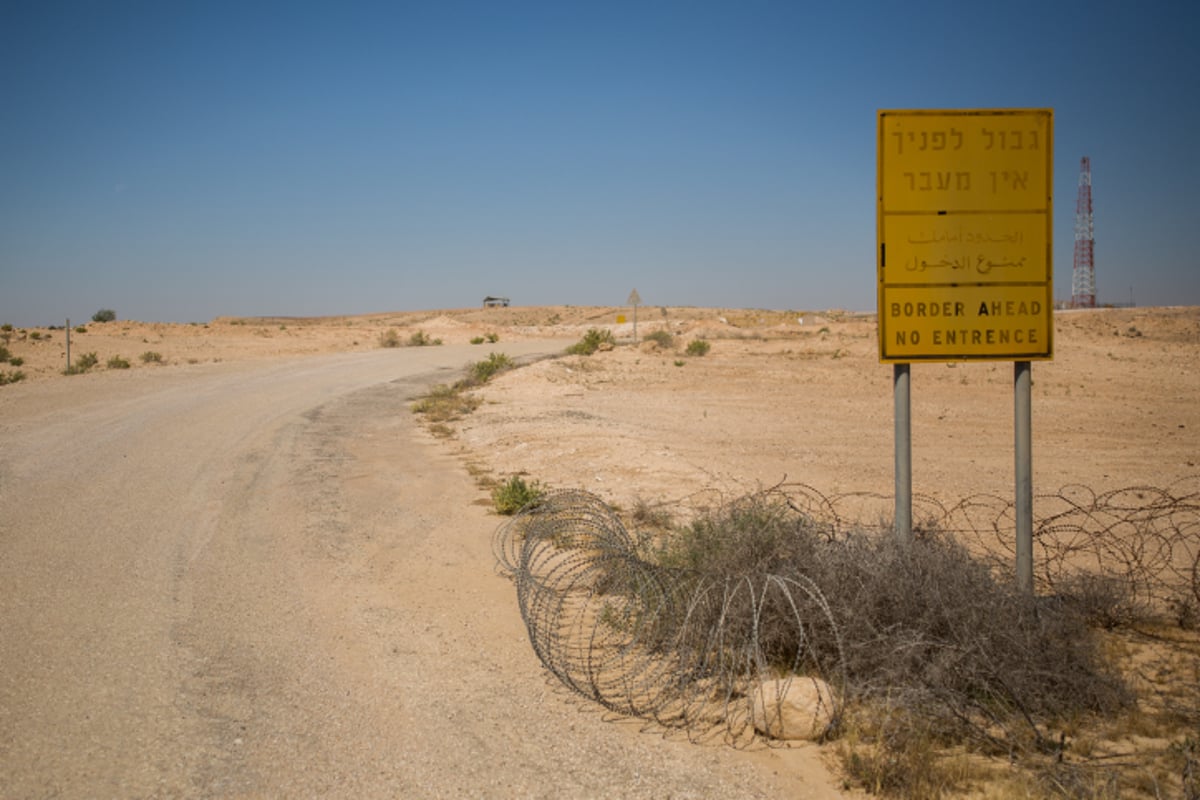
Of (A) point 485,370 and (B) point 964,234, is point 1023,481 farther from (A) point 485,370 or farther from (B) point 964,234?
(A) point 485,370

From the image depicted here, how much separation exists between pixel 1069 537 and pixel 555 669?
599cm

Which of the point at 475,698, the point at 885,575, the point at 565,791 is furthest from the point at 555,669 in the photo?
the point at 885,575

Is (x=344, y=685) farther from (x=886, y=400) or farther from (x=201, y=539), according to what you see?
(x=886, y=400)

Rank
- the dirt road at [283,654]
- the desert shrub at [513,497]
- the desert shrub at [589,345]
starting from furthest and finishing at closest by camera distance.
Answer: the desert shrub at [589,345] → the desert shrub at [513,497] → the dirt road at [283,654]

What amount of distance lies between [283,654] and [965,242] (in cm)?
550

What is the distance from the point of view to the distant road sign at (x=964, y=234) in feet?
20.7

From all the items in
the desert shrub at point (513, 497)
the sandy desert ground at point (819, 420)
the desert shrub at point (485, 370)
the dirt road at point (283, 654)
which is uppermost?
the desert shrub at point (485, 370)

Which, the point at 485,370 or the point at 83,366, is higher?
the point at 83,366

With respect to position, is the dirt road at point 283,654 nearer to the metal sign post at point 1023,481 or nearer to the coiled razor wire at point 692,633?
the coiled razor wire at point 692,633

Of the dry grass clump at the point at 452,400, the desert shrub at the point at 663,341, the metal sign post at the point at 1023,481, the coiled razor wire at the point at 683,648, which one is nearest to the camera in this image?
the coiled razor wire at the point at 683,648

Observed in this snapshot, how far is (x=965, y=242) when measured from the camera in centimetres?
638

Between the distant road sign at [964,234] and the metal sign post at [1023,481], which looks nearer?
the metal sign post at [1023,481]

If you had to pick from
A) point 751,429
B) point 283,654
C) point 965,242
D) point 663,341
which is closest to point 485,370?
point 751,429

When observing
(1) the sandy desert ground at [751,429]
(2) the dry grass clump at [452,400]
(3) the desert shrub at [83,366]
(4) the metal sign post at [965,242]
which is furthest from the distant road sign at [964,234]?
(3) the desert shrub at [83,366]
